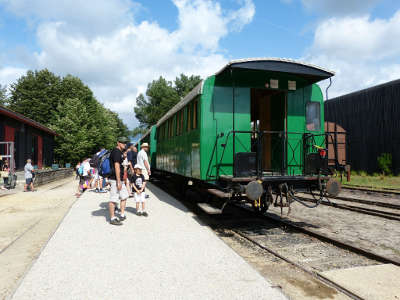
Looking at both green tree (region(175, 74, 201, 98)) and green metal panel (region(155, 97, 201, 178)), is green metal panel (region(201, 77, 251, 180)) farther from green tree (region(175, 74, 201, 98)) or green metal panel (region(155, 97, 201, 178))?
green tree (region(175, 74, 201, 98))

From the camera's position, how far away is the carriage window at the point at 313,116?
751 cm

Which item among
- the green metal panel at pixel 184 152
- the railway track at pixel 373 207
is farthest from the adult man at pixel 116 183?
the railway track at pixel 373 207

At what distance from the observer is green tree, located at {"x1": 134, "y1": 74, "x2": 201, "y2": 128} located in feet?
192

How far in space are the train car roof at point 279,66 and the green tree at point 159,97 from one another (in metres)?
51.5

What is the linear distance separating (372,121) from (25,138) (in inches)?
1100

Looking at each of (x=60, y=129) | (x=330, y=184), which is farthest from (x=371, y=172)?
(x=60, y=129)

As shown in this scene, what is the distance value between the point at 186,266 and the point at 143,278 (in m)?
0.63

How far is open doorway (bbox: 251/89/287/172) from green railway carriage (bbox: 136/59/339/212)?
0.9 inches

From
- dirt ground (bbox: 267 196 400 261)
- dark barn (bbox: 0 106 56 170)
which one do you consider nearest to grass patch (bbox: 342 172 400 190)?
dirt ground (bbox: 267 196 400 261)

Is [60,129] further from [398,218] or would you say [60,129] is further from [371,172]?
[398,218]

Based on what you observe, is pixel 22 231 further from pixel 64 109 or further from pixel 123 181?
pixel 64 109

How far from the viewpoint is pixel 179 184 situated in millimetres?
10961

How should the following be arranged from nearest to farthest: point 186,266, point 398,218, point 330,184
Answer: point 186,266, point 330,184, point 398,218

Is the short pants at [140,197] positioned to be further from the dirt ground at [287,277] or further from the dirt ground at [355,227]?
the dirt ground at [355,227]
